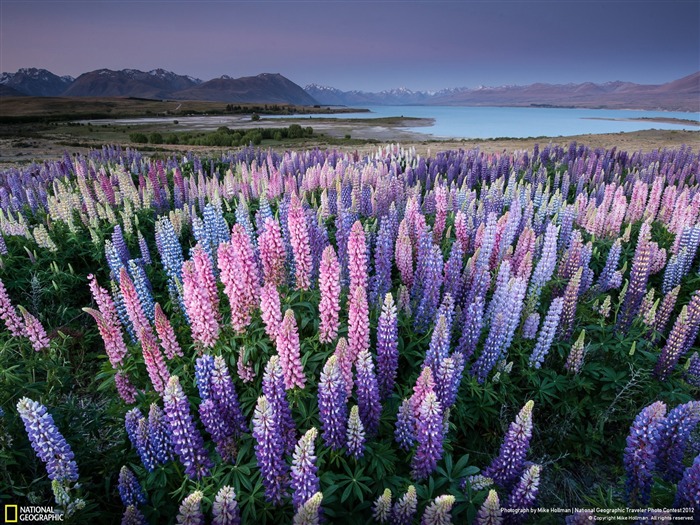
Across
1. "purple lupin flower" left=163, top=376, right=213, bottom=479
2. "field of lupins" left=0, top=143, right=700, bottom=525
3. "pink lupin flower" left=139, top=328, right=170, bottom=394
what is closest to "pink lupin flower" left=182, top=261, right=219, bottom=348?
"field of lupins" left=0, top=143, right=700, bottom=525

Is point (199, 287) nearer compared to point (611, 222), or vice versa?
point (199, 287)

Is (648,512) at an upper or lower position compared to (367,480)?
upper

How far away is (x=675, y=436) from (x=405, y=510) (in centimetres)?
229

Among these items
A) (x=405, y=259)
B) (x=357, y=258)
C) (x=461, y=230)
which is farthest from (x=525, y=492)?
(x=461, y=230)

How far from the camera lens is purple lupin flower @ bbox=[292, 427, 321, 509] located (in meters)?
2.70

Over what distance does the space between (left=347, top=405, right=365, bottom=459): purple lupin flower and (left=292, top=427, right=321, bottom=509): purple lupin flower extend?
0.47m

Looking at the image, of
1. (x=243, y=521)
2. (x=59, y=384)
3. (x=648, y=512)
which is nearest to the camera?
(x=648, y=512)

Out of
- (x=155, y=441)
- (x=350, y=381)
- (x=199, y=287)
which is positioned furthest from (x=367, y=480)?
(x=199, y=287)

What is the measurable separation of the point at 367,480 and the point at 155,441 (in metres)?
1.83

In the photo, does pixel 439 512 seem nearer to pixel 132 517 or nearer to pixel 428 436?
pixel 428 436

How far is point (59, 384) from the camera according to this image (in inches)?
194

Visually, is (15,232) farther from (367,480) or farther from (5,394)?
(367,480)

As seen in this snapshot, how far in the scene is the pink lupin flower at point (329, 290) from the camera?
391 cm

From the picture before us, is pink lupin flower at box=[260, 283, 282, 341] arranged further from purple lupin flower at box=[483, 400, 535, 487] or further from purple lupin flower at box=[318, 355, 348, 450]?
purple lupin flower at box=[483, 400, 535, 487]
